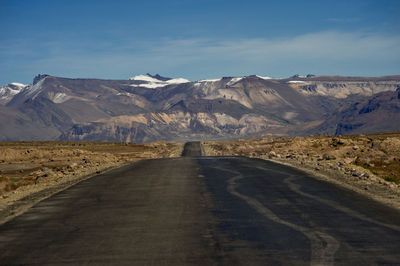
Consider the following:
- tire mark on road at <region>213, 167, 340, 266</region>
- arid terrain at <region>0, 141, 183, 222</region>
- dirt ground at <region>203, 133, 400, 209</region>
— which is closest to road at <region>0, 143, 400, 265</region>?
tire mark on road at <region>213, 167, 340, 266</region>

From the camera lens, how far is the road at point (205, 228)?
10203mm

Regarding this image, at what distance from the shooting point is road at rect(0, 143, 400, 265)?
10203mm

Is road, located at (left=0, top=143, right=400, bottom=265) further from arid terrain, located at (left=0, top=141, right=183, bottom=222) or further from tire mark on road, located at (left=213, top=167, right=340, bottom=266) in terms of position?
arid terrain, located at (left=0, top=141, right=183, bottom=222)

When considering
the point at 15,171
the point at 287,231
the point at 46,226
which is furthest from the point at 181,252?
the point at 15,171

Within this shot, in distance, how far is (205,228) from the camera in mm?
13008

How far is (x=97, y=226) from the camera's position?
13961mm

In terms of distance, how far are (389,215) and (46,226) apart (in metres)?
9.57

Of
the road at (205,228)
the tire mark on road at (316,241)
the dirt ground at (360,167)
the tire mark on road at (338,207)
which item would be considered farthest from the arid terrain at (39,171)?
the dirt ground at (360,167)

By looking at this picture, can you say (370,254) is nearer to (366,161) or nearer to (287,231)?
(287,231)

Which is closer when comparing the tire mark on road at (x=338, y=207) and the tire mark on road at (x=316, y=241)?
the tire mark on road at (x=316, y=241)

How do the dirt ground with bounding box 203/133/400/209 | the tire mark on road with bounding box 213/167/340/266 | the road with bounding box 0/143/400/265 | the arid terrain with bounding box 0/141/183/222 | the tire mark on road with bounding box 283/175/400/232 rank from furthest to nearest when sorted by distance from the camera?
the arid terrain with bounding box 0/141/183/222 < the dirt ground with bounding box 203/133/400/209 < the tire mark on road with bounding box 283/175/400/232 < the road with bounding box 0/143/400/265 < the tire mark on road with bounding box 213/167/340/266

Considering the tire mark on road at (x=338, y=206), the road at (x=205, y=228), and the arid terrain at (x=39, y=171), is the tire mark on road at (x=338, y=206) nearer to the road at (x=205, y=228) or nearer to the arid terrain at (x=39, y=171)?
the road at (x=205, y=228)

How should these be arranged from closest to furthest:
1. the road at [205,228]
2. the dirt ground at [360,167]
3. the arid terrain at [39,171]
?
the road at [205,228] → the dirt ground at [360,167] → the arid terrain at [39,171]

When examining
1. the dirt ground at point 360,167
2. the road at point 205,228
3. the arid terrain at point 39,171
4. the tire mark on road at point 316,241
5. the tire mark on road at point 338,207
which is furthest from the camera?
the arid terrain at point 39,171
